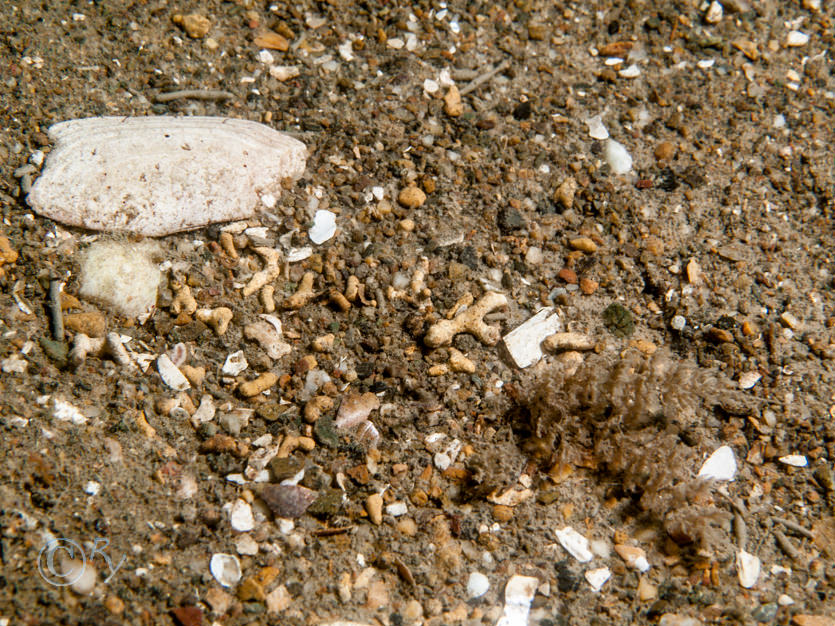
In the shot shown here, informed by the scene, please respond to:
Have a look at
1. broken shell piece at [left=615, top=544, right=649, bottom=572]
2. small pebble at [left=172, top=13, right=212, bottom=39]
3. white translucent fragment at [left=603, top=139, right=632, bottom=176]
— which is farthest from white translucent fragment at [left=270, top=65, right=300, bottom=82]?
broken shell piece at [left=615, top=544, right=649, bottom=572]

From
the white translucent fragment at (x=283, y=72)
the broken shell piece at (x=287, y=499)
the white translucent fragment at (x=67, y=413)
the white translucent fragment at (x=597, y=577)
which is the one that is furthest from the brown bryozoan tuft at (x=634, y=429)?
the white translucent fragment at (x=283, y=72)

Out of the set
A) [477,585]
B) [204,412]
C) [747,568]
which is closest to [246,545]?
[204,412]

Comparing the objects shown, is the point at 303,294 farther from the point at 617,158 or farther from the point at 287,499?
the point at 617,158

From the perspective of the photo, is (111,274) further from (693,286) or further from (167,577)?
(693,286)

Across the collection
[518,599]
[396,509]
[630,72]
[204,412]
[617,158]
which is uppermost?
[630,72]

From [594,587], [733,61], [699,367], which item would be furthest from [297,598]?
[733,61]

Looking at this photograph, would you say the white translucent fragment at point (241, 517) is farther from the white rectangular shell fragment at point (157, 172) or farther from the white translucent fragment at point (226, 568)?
the white rectangular shell fragment at point (157, 172)
